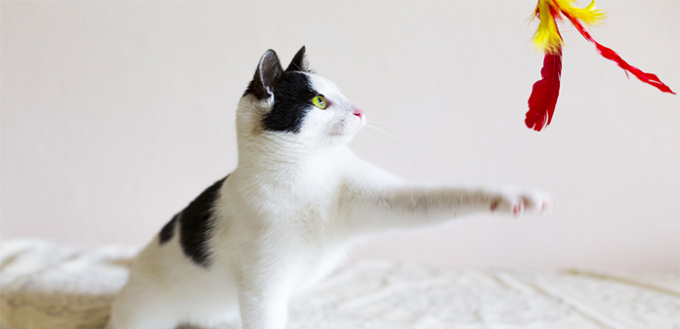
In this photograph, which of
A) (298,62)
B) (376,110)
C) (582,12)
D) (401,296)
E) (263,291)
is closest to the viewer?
(582,12)

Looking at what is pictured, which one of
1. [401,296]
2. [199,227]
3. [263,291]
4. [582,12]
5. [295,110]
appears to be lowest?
[401,296]

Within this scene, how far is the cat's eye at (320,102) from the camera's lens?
91 centimetres

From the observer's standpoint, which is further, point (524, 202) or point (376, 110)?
point (376, 110)

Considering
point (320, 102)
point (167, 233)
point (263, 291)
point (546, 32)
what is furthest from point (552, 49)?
point (167, 233)

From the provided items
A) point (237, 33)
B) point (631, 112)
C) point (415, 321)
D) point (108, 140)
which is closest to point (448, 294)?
point (415, 321)

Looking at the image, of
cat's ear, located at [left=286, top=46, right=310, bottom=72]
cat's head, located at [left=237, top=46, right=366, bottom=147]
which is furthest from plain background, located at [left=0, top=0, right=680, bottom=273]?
cat's head, located at [left=237, top=46, right=366, bottom=147]

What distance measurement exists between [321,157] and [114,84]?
1198 mm

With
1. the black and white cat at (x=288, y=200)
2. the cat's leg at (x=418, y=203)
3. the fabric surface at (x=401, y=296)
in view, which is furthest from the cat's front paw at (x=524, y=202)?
the fabric surface at (x=401, y=296)

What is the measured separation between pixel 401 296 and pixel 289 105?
0.80 metres

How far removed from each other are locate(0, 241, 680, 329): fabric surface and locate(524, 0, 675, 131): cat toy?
2.34 feet

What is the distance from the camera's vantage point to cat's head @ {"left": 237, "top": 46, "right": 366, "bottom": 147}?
2.96ft

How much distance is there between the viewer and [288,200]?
37.3 inches

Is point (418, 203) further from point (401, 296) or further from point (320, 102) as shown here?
point (401, 296)

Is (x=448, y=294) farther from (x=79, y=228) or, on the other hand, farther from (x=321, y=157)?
(x=79, y=228)
